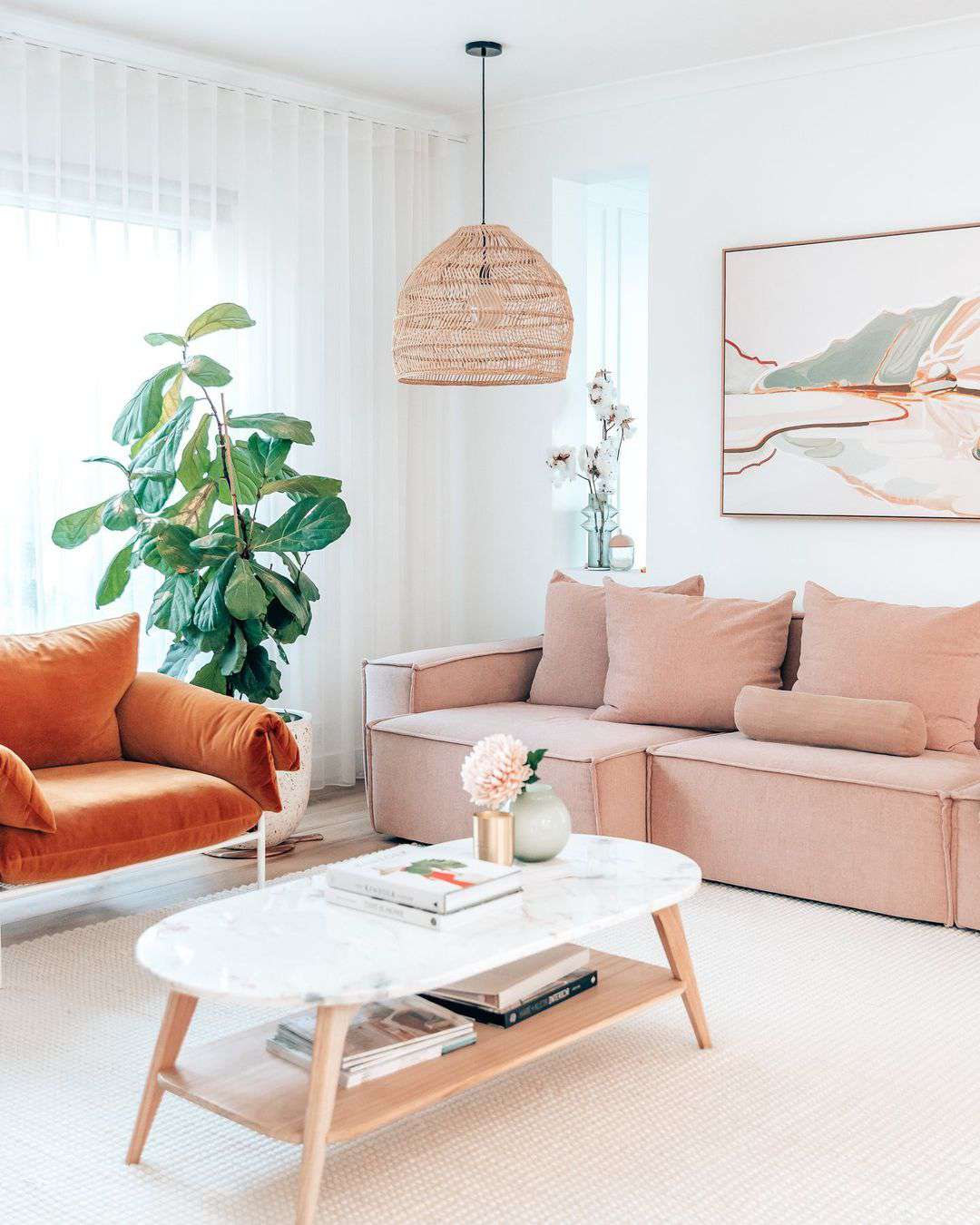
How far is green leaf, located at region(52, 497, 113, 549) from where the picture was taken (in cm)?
424

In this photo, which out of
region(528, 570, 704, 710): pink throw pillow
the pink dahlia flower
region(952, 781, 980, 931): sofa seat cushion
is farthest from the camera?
region(528, 570, 704, 710): pink throw pillow

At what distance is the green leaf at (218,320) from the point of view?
4.39 meters

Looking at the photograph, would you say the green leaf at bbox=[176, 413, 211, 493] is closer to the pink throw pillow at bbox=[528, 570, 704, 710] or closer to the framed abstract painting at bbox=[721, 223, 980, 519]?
the pink throw pillow at bbox=[528, 570, 704, 710]

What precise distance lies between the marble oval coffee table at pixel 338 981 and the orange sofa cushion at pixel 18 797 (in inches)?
31.2

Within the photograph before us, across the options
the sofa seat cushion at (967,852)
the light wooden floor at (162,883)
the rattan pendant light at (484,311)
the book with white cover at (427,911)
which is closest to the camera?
the book with white cover at (427,911)

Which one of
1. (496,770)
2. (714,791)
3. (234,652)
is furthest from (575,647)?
(496,770)

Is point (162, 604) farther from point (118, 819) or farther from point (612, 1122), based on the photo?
point (612, 1122)

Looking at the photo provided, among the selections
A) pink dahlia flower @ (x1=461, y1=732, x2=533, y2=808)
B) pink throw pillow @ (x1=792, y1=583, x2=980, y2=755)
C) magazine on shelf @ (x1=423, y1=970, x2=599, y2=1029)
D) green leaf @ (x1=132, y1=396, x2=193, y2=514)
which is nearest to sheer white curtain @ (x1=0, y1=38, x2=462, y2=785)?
green leaf @ (x1=132, y1=396, x2=193, y2=514)

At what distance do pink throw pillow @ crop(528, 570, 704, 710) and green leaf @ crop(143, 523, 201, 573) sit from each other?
4.32 ft

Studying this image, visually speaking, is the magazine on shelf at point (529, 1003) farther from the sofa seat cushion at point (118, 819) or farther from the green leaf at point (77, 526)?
the green leaf at point (77, 526)

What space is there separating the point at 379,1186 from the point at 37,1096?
789 mm

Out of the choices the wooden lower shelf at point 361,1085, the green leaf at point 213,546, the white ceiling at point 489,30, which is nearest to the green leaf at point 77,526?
the green leaf at point 213,546

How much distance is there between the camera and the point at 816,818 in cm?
381

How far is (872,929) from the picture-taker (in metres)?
3.64
